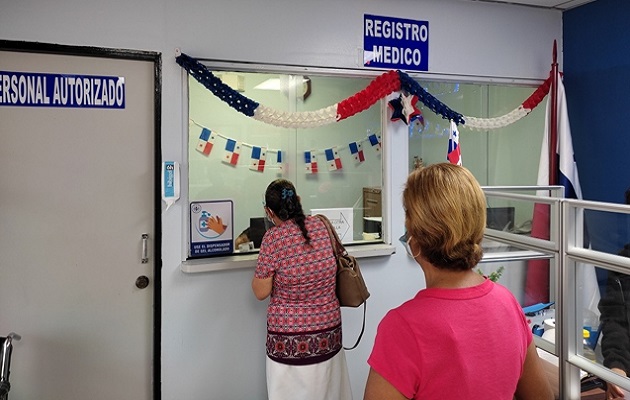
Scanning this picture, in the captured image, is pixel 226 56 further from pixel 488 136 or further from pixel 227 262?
pixel 488 136

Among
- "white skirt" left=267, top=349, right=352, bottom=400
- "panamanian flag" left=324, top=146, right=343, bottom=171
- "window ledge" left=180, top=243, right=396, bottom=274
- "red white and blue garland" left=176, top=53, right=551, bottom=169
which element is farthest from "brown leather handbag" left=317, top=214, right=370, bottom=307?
"panamanian flag" left=324, top=146, right=343, bottom=171

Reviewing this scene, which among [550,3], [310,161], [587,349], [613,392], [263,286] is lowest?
[613,392]

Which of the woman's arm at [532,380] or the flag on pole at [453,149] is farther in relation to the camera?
the flag on pole at [453,149]

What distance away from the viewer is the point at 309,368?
7.71 feet

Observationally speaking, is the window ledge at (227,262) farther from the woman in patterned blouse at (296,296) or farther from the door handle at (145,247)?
the woman in patterned blouse at (296,296)

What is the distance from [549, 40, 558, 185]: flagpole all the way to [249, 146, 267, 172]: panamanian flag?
1.93 metres

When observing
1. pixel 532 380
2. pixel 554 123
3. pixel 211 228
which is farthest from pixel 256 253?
pixel 554 123

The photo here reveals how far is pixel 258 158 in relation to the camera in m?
3.00

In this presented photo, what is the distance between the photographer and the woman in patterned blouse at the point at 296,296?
2.28 m

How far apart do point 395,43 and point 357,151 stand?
684 mm

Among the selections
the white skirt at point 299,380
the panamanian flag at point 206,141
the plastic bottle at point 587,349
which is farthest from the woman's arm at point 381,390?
the panamanian flag at point 206,141

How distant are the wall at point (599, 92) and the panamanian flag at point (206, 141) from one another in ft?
7.88

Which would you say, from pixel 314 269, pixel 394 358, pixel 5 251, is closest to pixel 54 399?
pixel 5 251

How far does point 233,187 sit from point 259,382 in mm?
1102
